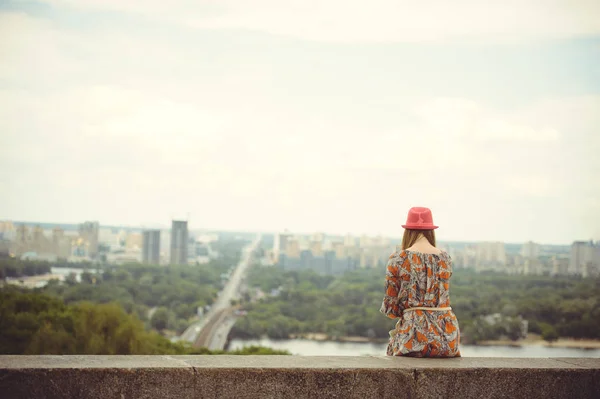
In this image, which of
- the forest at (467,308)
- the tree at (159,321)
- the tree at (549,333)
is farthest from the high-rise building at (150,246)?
the tree at (549,333)

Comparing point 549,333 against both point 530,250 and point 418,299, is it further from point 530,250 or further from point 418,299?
point 418,299

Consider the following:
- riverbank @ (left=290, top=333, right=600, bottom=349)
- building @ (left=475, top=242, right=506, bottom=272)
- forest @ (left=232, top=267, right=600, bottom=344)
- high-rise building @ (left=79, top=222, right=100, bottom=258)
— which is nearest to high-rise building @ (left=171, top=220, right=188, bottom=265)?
high-rise building @ (left=79, top=222, right=100, bottom=258)

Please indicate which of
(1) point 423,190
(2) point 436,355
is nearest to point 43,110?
(1) point 423,190

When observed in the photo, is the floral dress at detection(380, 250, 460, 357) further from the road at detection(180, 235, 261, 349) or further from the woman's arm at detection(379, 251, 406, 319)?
the road at detection(180, 235, 261, 349)

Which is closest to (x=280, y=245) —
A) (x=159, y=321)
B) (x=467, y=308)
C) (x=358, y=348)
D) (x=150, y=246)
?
(x=150, y=246)

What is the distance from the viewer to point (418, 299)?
5.05 meters

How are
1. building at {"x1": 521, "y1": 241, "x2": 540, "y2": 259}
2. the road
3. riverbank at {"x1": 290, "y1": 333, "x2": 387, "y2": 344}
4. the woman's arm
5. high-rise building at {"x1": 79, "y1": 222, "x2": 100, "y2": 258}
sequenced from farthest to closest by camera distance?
high-rise building at {"x1": 79, "y1": 222, "x2": 100, "y2": 258} → building at {"x1": 521, "y1": 241, "x2": 540, "y2": 259} → riverbank at {"x1": 290, "y1": 333, "x2": 387, "y2": 344} → the road → the woman's arm

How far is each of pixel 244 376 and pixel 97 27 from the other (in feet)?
388

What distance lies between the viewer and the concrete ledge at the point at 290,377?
3.84m

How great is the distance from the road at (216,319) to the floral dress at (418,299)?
6312 cm

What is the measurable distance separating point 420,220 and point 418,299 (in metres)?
0.54

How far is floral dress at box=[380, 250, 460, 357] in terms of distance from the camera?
4.95 metres

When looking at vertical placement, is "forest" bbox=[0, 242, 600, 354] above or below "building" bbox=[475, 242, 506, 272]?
below

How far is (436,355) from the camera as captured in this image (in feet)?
16.0
